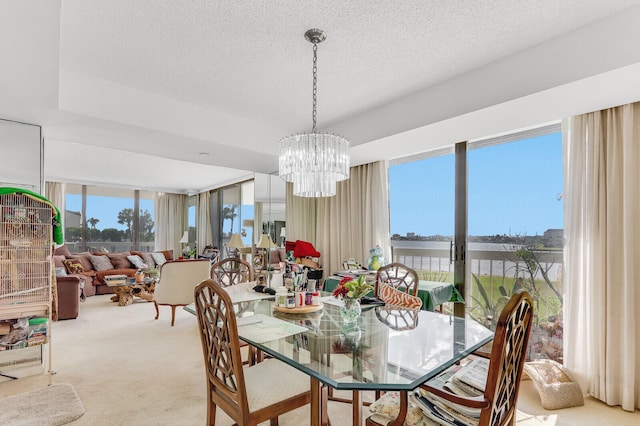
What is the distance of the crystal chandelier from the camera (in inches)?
93.6

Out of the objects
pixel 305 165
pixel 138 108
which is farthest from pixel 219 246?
pixel 305 165

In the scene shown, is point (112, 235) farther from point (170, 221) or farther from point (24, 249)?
point (24, 249)

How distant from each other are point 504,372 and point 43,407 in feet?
9.63

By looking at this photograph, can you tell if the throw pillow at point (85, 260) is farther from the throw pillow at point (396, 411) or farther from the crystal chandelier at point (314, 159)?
the throw pillow at point (396, 411)

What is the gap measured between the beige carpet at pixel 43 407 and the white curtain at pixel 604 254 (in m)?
3.69

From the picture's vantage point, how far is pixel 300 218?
204 inches

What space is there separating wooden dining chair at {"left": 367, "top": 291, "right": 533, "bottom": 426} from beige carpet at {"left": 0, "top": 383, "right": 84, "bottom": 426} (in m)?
2.11

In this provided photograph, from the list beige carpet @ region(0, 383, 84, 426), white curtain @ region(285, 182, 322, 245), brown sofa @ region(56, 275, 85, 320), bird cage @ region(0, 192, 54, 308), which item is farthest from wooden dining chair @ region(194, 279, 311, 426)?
brown sofa @ region(56, 275, 85, 320)

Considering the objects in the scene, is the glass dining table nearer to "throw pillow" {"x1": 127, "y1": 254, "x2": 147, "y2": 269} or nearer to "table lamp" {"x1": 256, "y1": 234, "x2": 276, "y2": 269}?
"table lamp" {"x1": 256, "y1": 234, "x2": 276, "y2": 269}

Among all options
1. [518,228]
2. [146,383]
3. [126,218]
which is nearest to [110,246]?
[126,218]

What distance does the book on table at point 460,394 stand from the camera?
4.47 feet

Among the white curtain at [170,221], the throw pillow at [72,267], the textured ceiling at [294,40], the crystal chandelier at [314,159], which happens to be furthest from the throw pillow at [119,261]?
the crystal chandelier at [314,159]

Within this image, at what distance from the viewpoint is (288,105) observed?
10.7ft

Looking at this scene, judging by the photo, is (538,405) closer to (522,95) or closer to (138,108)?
(522,95)
